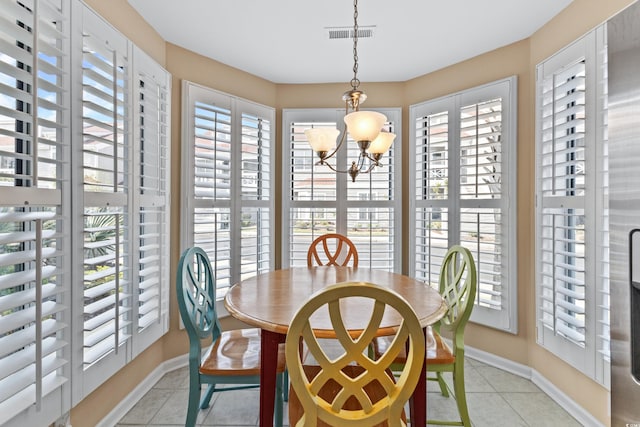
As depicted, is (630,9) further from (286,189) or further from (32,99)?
(286,189)

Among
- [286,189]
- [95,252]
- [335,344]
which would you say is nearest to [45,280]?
[95,252]

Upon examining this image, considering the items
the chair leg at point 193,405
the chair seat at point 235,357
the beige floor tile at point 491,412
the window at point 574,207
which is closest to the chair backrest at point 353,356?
the chair seat at point 235,357

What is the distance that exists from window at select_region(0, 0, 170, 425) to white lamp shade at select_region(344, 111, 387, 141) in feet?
4.54

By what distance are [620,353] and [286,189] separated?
2759mm

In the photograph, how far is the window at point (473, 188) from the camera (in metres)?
2.55

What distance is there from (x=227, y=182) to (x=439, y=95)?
7.08 ft

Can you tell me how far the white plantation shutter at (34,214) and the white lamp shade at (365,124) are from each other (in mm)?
1408

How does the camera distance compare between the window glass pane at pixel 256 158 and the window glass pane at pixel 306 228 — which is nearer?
the window glass pane at pixel 256 158

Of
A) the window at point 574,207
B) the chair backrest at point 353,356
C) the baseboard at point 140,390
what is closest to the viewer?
the chair backrest at point 353,356

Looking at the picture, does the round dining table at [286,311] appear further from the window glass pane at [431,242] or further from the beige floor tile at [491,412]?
the window glass pane at [431,242]

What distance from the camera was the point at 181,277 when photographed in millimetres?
1681

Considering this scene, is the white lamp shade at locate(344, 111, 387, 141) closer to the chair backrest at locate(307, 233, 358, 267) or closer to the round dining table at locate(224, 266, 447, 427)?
the round dining table at locate(224, 266, 447, 427)

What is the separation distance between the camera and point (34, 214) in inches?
53.2

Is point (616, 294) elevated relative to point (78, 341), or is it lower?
elevated
